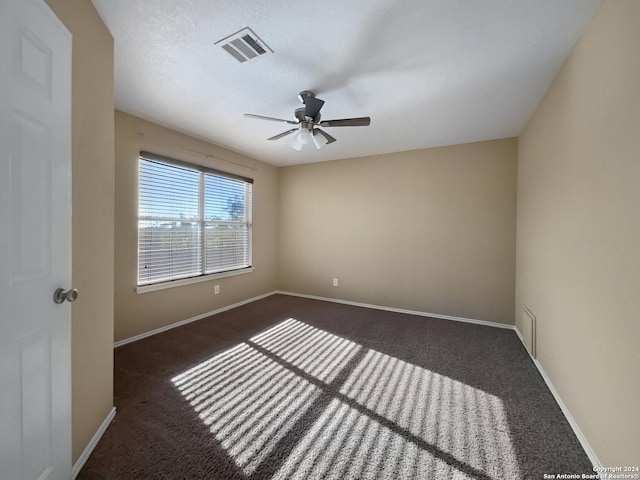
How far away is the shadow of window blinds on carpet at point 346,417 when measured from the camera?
1.35 meters

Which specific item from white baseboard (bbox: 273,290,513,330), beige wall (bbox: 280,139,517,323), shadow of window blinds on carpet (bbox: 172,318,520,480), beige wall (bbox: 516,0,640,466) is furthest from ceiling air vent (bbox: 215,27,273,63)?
white baseboard (bbox: 273,290,513,330)

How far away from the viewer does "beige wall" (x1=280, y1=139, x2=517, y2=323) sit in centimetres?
336

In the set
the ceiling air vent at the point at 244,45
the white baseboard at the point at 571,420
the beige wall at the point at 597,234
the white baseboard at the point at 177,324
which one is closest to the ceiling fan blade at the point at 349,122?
the ceiling air vent at the point at 244,45

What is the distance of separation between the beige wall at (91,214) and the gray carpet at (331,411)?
34 cm

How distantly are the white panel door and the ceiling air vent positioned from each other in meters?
0.85

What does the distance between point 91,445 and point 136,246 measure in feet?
6.49

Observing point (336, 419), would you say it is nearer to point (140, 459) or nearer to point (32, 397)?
point (140, 459)

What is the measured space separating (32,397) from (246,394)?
1.23m

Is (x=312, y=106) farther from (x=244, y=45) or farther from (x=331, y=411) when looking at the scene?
(x=331, y=411)

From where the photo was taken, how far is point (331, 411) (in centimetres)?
174

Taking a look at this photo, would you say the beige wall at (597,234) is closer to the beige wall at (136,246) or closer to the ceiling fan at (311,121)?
the ceiling fan at (311,121)

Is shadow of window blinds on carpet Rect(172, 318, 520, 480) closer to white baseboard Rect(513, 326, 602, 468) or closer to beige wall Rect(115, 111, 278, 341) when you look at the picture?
white baseboard Rect(513, 326, 602, 468)

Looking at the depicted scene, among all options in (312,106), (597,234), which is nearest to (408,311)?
(597,234)

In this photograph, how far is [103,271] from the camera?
1.54 meters
